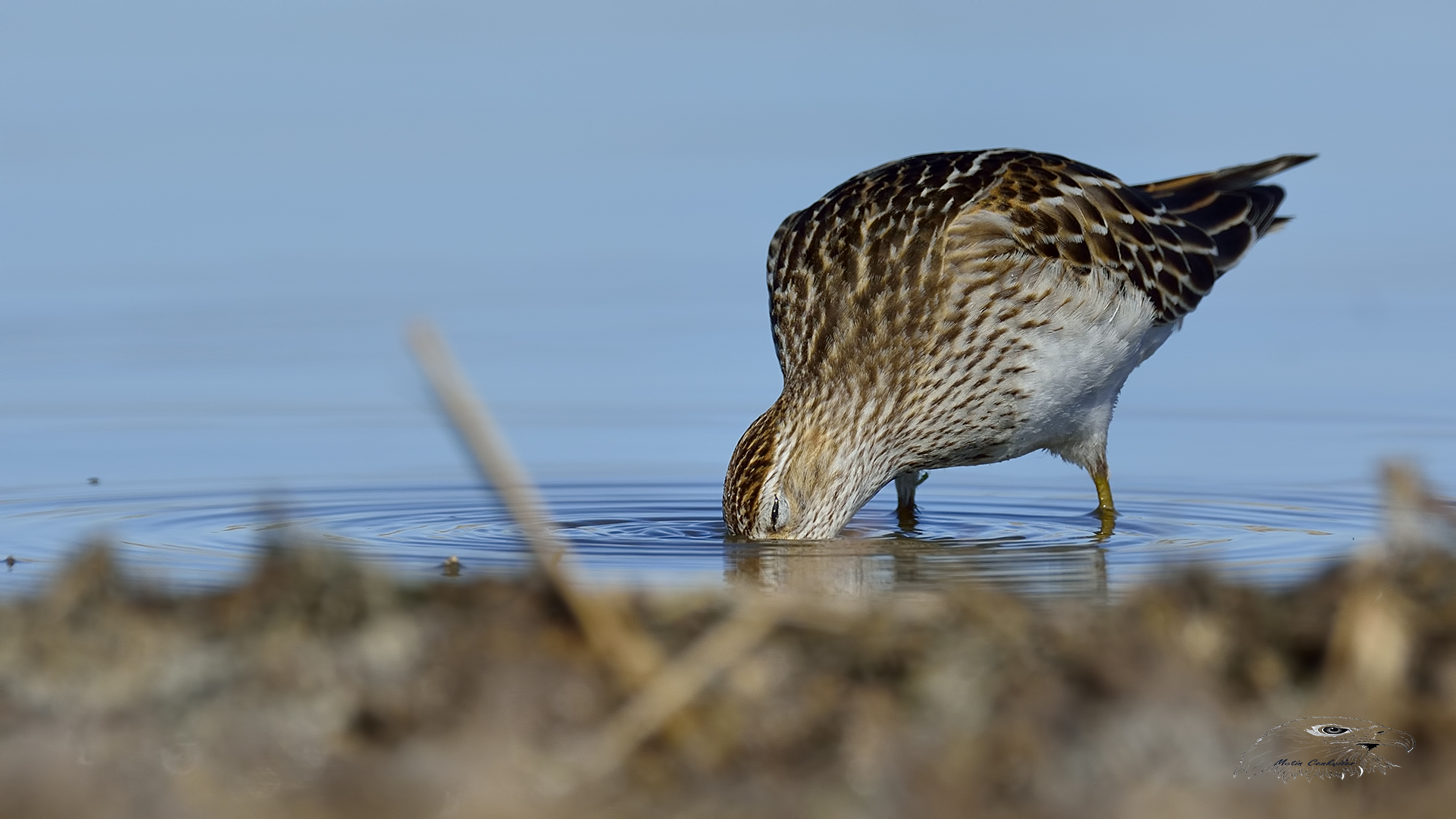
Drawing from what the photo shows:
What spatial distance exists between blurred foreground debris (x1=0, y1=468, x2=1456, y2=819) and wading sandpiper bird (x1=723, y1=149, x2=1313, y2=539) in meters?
4.45

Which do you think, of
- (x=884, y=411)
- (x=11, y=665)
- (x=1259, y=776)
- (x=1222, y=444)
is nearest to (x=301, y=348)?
(x=884, y=411)

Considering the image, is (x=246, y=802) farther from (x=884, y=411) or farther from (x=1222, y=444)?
(x=1222, y=444)

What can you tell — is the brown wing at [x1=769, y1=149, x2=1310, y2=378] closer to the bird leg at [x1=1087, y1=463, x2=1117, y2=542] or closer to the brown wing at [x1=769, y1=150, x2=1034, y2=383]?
the brown wing at [x1=769, y1=150, x2=1034, y2=383]

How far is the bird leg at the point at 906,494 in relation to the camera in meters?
8.97

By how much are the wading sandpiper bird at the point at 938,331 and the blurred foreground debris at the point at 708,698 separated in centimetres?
445

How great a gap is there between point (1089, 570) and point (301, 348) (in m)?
6.19

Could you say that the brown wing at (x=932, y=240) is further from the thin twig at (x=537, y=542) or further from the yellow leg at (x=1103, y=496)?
the thin twig at (x=537, y=542)

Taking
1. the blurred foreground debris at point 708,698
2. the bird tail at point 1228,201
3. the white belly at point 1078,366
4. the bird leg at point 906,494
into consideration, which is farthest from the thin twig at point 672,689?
the bird tail at point 1228,201

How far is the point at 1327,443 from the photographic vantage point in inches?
391

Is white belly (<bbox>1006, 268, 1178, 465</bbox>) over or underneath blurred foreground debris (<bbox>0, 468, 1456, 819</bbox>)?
over

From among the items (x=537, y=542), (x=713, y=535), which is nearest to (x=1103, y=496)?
(x=713, y=535)

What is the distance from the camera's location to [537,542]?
11.0 ft

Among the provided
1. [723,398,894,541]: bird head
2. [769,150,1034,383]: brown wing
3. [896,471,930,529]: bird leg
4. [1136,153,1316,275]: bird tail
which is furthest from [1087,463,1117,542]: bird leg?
[1136,153,1316,275]: bird tail

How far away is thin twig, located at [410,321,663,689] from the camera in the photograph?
3.26 m
